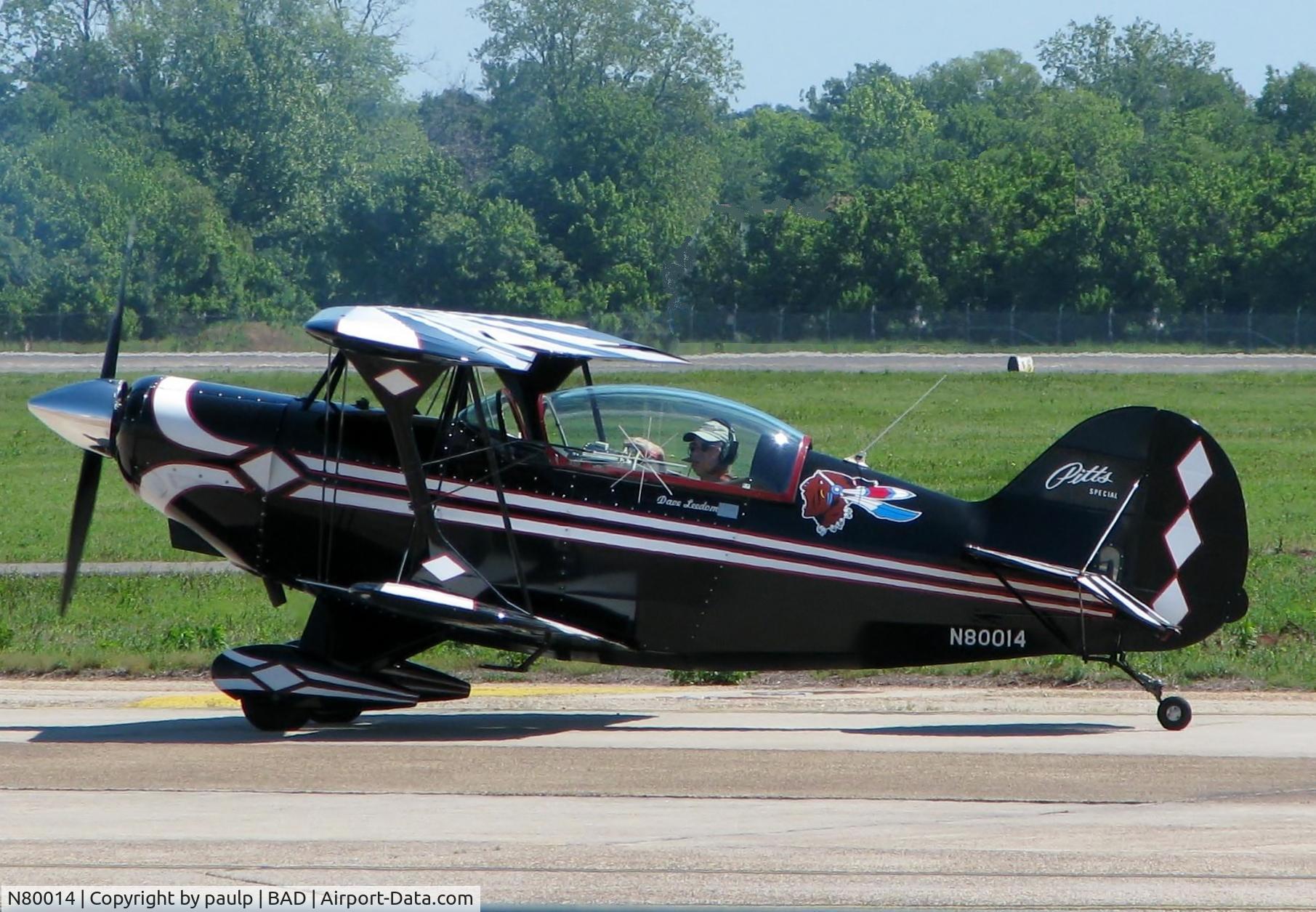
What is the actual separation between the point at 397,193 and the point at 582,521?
63899 millimetres

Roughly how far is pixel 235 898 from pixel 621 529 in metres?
4.46

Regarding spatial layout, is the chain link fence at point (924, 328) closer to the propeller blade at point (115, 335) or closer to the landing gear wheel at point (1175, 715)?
the propeller blade at point (115, 335)

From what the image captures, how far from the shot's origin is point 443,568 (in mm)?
10711

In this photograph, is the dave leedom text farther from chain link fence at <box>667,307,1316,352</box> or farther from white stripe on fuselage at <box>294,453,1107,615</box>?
chain link fence at <box>667,307,1316,352</box>

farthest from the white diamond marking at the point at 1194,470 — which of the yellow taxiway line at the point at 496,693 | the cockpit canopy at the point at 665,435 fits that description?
the yellow taxiway line at the point at 496,693

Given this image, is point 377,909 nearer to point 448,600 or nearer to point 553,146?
point 448,600

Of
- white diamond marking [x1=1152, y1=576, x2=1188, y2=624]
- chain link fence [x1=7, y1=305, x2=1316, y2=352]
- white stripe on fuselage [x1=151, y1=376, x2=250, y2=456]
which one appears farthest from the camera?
chain link fence [x1=7, y1=305, x2=1316, y2=352]

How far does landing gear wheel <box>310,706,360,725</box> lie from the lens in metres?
11.0

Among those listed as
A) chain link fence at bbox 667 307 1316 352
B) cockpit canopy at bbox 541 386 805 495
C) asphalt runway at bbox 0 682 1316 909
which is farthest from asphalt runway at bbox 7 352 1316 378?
cockpit canopy at bbox 541 386 805 495

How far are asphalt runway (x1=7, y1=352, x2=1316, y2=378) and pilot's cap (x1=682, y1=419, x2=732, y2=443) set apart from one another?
36442mm

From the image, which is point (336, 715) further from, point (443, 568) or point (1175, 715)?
point (1175, 715)

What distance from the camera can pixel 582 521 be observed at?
10.8m

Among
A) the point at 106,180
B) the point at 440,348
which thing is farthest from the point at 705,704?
the point at 106,180

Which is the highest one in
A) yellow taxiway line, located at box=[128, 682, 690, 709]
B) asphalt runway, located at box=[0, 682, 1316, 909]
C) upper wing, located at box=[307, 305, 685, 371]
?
upper wing, located at box=[307, 305, 685, 371]
